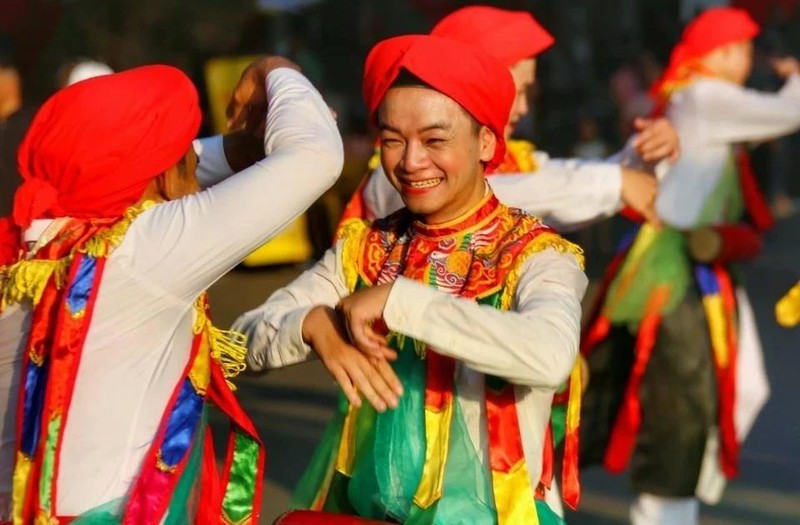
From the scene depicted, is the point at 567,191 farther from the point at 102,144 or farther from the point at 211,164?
the point at 102,144

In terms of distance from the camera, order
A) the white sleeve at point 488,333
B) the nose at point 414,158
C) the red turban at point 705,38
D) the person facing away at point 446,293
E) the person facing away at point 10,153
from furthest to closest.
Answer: the red turban at point 705,38 → the person facing away at point 10,153 → the nose at point 414,158 → the person facing away at point 446,293 → the white sleeve at point 488,333

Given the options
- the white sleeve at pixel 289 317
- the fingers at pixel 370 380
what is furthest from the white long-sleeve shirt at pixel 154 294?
the fingers at pixel 370 380

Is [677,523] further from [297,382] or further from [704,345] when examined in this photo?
[297,382]

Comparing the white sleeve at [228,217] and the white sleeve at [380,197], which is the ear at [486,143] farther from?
the white sleeve at [380,197]

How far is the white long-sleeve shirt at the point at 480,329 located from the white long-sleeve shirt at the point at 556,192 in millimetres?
888

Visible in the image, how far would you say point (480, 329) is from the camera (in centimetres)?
259

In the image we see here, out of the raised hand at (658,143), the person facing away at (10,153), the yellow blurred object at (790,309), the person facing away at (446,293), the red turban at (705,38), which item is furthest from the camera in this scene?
the red turban at (705,38)

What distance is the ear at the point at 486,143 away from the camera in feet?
10.0

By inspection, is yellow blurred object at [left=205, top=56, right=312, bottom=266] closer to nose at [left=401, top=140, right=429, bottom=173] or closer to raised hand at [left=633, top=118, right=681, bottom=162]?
raised hand at [left=633, top=118, right=681, bottom=162]

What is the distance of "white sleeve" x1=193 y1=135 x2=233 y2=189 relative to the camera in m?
3.34

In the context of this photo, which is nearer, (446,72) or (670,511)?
(446,72)

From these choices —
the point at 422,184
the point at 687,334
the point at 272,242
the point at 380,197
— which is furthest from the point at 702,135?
the point at 272,242

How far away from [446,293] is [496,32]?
59.2 inches

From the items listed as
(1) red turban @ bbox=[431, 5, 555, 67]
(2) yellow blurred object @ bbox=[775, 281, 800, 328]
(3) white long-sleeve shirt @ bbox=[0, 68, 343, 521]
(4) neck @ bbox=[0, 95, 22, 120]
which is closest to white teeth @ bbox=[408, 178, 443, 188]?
(3) white long-sleeve shirt @ bbox=[0, 68, 343, 521]
